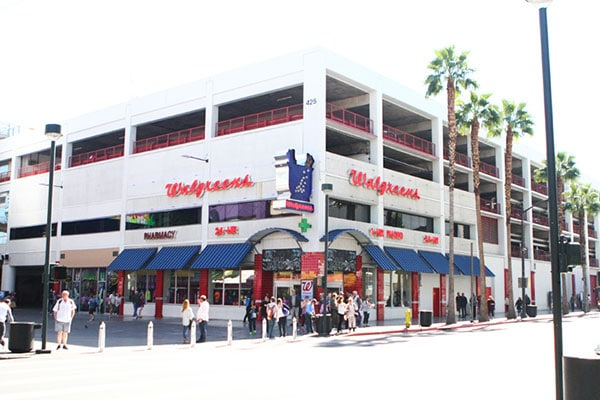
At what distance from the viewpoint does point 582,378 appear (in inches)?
327

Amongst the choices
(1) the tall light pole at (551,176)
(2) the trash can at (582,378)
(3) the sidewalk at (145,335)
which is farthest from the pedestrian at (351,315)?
(2) the trash can at (582,378)

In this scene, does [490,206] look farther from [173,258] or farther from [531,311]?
[173,258]

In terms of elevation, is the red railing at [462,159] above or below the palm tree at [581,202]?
above

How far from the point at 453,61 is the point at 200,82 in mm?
16641

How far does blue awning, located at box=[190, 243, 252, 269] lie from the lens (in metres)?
34.3

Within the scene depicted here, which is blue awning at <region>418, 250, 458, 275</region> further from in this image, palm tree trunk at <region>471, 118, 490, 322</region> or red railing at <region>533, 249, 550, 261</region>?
red railing at <region>533, 249, 550, 261</region>

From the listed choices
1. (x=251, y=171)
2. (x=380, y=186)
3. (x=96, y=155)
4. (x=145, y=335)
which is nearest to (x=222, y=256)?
(x=251, y=171)

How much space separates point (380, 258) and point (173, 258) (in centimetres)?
1334

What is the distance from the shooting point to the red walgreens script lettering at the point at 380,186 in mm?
35384

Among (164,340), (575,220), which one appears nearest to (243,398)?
(164,340)

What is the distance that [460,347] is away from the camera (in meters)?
20.2

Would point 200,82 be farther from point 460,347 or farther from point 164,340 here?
point 460,347

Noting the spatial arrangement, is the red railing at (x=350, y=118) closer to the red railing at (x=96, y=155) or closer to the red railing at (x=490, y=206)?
the red railing at (x=490, y=206)

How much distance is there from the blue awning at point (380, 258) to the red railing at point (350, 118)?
7.45m
